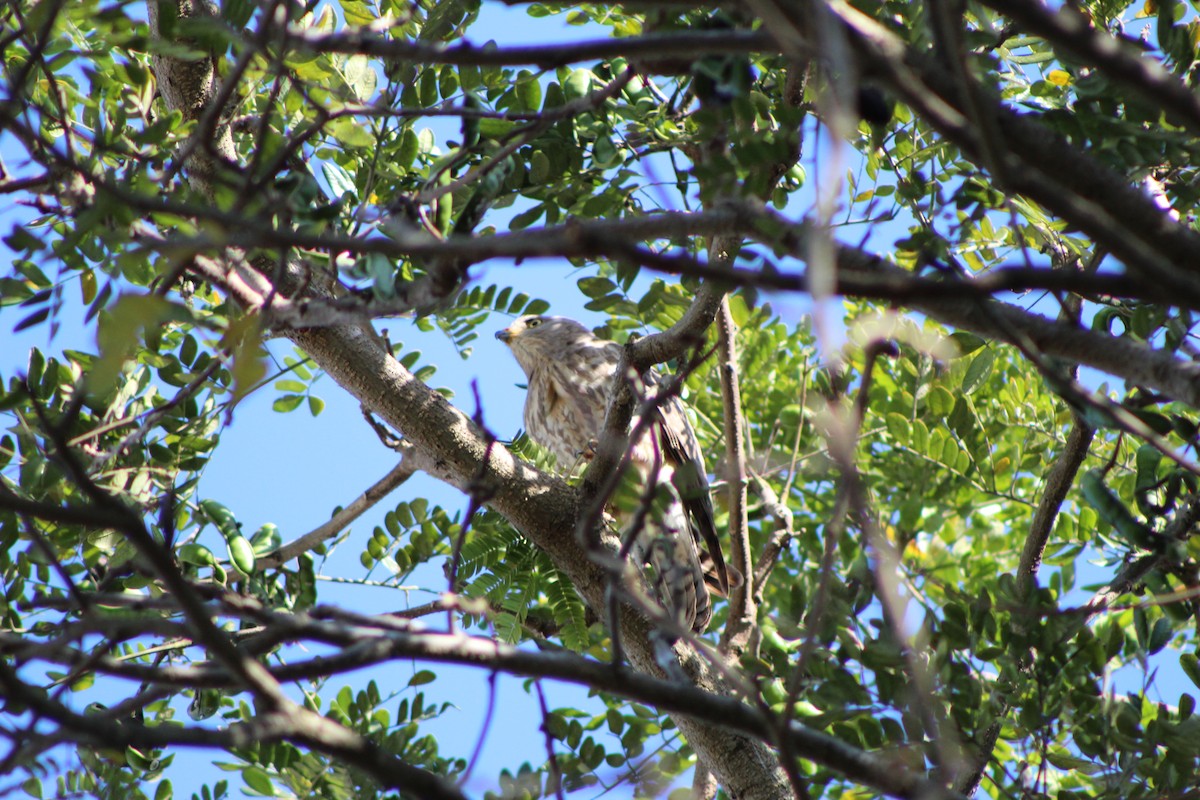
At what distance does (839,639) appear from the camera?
2416 mm

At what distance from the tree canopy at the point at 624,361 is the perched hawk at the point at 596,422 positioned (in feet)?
0.91

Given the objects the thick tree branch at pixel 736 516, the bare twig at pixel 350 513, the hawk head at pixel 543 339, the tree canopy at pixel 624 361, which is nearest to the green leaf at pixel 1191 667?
the tree canopy at pixel 624 361

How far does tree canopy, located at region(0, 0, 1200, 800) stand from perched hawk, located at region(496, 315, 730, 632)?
0.28 metres

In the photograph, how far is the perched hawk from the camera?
4636mm

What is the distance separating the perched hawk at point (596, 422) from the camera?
4636 mm

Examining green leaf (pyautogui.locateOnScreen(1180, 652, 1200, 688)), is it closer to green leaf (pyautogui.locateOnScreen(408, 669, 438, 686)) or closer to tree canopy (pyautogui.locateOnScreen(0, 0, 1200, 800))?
tree canopy (pyautogui.locateOnScreen(0, 0, 1200, 800))

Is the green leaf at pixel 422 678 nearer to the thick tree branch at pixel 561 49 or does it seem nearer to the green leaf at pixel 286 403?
the green leaf at pixel 286 403

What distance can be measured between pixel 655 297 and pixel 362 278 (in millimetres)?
2078

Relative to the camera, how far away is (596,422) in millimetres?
5605

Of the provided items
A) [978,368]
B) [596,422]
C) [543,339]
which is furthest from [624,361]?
[543,339]

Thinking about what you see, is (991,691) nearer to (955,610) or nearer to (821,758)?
(955,610)

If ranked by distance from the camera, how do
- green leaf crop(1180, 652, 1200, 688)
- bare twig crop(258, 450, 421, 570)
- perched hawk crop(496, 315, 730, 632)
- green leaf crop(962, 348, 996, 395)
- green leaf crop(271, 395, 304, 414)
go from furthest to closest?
perched hawk crop(496, 315, 730, 632), green leaf crop(271, 395, 304, 414), bare twig crop(258, 450, 421, 570), green leaf crop(962, 348, 996, 395), green leaf crop(1180, 652, 1200, 688)

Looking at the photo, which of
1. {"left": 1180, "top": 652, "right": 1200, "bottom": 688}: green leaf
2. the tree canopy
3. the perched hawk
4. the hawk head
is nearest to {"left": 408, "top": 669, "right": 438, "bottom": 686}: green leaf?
the tree canopy

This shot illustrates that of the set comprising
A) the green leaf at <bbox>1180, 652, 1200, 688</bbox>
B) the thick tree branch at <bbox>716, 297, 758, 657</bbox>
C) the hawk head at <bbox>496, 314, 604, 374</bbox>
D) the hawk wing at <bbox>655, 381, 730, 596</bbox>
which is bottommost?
the green leaf at <bbox>1180, 652, 1200, 688</bbox>
